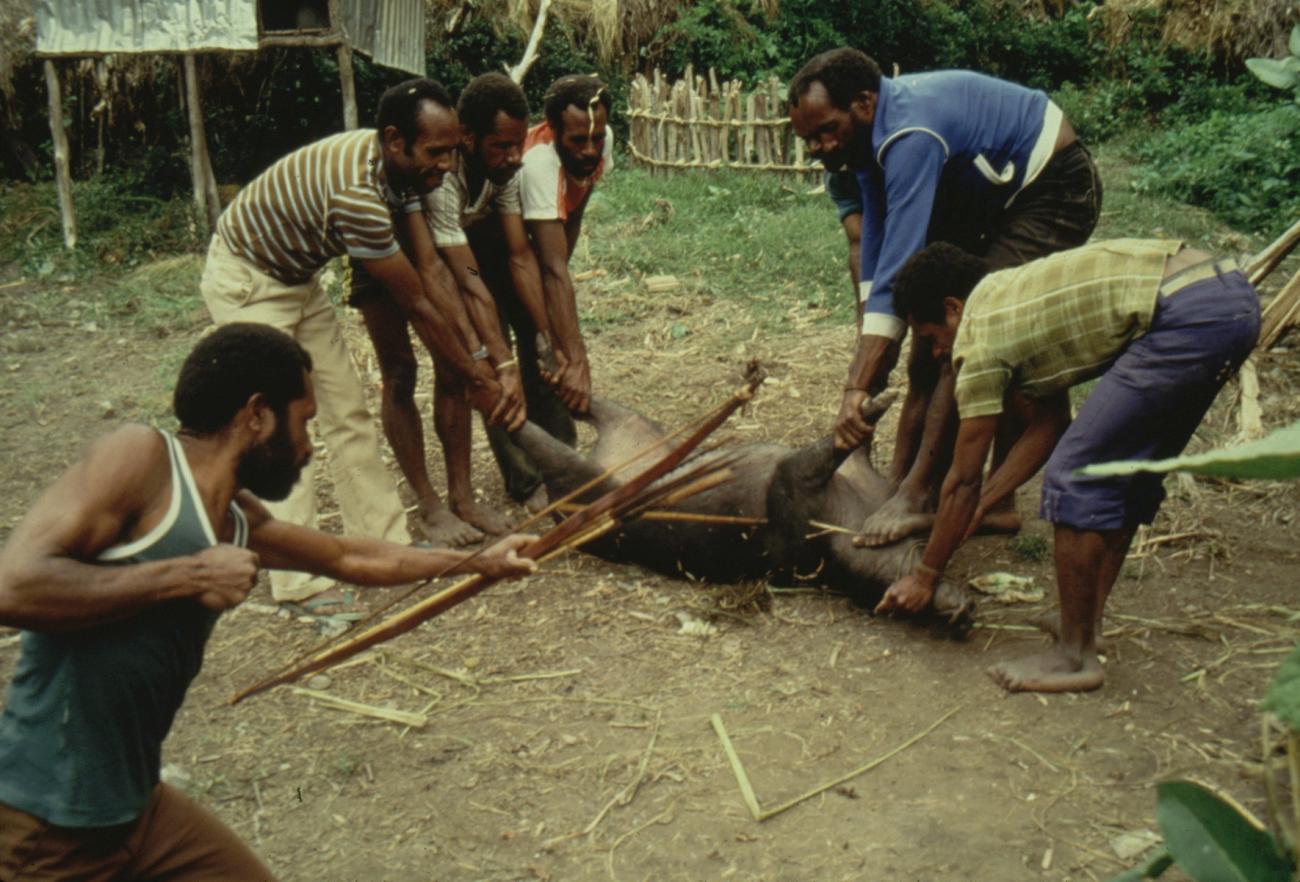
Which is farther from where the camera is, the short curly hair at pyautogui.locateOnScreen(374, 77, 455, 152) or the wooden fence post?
the wooden fence post

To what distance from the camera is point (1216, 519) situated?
5094 mm

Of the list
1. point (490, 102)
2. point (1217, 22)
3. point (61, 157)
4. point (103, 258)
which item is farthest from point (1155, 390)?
point (1217, 22)

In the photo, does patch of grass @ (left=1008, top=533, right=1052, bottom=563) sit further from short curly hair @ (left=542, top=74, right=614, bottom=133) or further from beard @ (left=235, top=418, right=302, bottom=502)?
beard @ (left=235, top=418, right=302, bottom=502)

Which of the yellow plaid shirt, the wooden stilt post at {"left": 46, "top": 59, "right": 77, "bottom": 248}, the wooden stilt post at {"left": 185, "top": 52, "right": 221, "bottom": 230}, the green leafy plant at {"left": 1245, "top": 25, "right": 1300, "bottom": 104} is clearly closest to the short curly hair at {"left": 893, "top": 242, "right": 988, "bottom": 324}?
the yellow plaid shirt

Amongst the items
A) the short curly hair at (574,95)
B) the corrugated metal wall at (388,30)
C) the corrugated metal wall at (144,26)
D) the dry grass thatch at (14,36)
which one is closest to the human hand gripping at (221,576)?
the short curly hair at (574,95)

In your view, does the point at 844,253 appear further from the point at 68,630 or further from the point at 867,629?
the point at 68,630

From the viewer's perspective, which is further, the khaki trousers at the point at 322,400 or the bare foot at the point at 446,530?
the bare foot at the point at 446,530

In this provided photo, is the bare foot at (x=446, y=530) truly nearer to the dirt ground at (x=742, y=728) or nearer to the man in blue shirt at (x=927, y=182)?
the dirt ground at (x=742, y=728)

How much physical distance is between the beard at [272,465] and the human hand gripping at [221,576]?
11.9 inches

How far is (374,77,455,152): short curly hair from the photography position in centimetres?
443

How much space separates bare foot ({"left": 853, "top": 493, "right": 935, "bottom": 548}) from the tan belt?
1.28 meters

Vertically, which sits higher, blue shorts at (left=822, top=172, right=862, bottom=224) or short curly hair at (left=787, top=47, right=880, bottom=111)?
short curly hair at (left=787, top=47, right=880, bottom=111)

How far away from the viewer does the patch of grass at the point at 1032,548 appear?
4.84 m

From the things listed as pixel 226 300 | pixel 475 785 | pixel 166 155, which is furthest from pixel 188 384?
pixel 166 155
